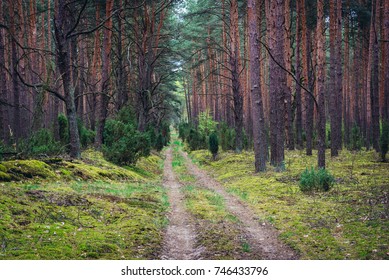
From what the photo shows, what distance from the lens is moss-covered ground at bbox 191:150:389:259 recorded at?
5785mm

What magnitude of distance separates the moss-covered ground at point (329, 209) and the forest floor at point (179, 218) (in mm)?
19

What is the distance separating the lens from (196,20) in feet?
96.4

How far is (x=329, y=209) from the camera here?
8344mm

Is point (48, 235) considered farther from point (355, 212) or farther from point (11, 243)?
point (355, 212)

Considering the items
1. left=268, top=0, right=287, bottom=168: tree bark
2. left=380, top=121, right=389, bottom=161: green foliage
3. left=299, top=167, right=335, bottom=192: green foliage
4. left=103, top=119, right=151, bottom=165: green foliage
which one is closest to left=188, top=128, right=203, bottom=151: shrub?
left=268, top=0, right=287, bottom=168: tree bark

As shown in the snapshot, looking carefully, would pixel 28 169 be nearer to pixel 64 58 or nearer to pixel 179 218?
pixel 64 58

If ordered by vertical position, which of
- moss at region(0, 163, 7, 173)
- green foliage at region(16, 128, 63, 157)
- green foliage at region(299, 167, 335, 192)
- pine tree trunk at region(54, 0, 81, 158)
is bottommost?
green foliage at region(299, 167, 335, 192)

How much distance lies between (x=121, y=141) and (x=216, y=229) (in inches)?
376

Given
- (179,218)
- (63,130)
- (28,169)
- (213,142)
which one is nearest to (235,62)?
(213,142)

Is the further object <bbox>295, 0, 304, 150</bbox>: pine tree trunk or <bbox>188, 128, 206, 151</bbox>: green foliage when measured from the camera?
<bbox>188, 128, 206, 151</bbox>: green foliage

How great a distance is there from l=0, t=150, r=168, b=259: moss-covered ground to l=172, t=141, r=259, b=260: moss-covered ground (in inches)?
27.8

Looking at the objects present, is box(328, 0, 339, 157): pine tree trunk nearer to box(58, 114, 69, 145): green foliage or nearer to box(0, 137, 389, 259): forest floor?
box(0, 137, 389, 259): forest floor
